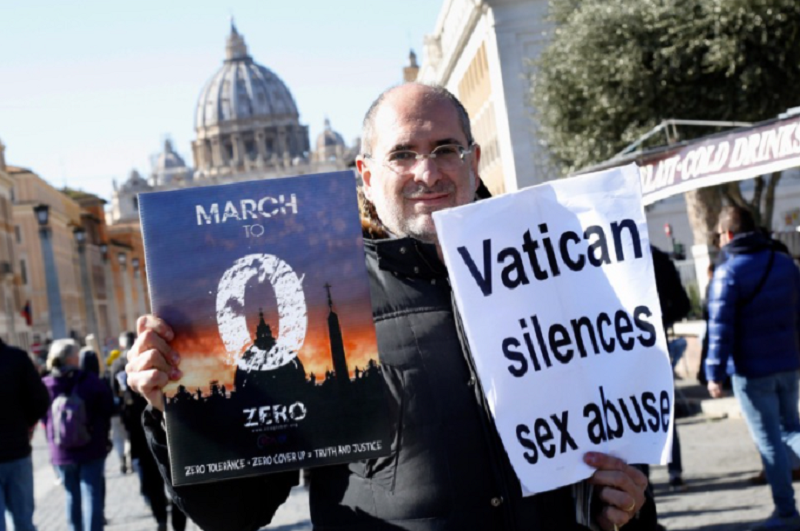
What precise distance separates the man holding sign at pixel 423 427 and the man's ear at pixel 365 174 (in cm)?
11

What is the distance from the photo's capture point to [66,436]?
37.4 feet

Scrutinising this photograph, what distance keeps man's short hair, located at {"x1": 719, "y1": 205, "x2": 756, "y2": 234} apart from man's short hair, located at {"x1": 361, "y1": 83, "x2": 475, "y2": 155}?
6.01 meters

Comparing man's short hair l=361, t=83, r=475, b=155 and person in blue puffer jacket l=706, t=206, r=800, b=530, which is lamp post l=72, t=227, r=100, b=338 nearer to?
person in blue puffer jacket l=706, t=206, r=800, b=530

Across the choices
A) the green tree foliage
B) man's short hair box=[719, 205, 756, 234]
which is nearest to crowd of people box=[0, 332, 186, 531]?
man's short hair box=[719, 205, 756, 234]

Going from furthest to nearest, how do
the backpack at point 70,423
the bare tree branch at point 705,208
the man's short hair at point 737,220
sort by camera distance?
the bare tree branch at point 705,208 < the backpack at point 70,423 < the man's short hair at point 737,220

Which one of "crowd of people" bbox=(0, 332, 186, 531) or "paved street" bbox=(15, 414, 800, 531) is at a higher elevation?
"crowd of people" bbox=(0, 332, 186, 531)

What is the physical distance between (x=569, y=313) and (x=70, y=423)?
826cm

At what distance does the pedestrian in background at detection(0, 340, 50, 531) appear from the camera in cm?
984

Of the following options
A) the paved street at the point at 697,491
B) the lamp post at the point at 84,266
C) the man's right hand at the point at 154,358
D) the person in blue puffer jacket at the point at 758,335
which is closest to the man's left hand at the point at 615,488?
the man's right hand at the point at 154,358

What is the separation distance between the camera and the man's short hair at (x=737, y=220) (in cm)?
958

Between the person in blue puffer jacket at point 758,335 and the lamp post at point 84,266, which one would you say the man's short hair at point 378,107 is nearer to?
the person in blue puffer jacket at point 758,335

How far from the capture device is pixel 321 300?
3414 millimetres

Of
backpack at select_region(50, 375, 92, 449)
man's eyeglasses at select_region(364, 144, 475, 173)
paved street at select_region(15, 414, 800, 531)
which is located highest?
man's eyeglasses at select_region(364, 144, 475, 173)

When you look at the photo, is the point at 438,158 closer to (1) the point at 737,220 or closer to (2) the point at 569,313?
(2) the point at 569,313
